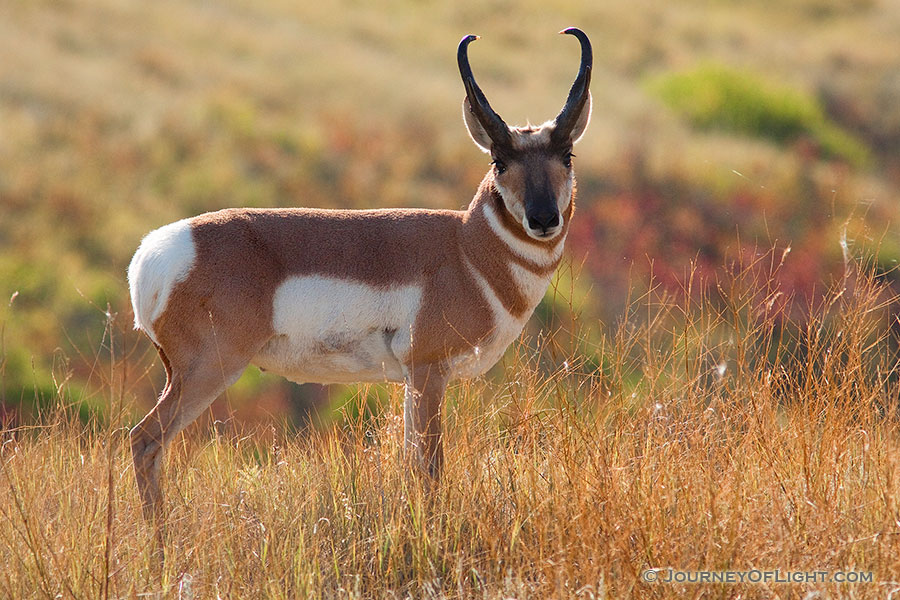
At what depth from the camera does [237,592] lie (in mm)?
4184

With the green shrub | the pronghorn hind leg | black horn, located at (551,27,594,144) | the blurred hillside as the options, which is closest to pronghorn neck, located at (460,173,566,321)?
black horn, located at (551,27,594,144)

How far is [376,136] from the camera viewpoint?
20312 millimetres

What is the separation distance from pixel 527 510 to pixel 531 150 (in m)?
1.75

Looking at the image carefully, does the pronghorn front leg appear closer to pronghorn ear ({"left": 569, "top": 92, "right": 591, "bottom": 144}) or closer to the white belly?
the white belly

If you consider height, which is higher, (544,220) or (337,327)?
(544,220)

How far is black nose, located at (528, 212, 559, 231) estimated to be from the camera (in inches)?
196

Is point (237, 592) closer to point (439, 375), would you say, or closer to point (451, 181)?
point (439, 375)

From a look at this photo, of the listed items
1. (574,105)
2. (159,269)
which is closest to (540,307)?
(574,105)

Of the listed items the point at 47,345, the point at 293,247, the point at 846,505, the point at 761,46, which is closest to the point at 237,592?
Answer: the point at 293,247

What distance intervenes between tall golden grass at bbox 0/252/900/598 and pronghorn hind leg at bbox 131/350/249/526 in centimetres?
17

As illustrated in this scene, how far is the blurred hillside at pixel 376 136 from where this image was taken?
15.1m

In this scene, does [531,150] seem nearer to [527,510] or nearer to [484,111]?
[484,111]

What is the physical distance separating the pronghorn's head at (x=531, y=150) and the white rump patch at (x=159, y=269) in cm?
152

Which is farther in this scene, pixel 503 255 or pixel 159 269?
pixel 503 255
